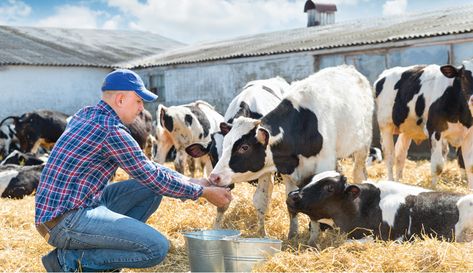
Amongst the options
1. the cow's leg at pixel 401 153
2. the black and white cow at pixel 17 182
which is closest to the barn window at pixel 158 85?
the black and white cow at pixel 17 182

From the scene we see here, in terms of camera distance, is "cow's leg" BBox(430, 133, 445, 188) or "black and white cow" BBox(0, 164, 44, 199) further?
"black and white cow" BBox(0, 164, 44, 199)

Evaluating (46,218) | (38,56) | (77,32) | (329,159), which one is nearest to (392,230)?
(329,159)

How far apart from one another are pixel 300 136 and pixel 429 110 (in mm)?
3738

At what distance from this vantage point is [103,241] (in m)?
4.42

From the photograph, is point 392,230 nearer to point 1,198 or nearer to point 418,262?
point 418,262

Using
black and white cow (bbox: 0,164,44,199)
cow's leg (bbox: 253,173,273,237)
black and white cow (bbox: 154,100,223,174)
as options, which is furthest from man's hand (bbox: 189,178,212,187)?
black and white cow (bbox: 0,164,44,199)

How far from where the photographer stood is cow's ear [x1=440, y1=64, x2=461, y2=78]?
349 inches

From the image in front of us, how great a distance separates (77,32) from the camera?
34.6 meters

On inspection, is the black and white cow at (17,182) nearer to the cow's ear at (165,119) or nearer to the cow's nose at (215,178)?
the cow's ear at (165,119)

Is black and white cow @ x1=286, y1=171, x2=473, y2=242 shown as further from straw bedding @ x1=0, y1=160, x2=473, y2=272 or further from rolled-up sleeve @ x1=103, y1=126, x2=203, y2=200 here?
rolled-up sleeve @ x1=103, y1=126, x2=203, y2=200

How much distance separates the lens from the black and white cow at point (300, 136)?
20.0 feet

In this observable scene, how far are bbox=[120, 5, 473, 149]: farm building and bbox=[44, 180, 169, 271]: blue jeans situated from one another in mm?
12487

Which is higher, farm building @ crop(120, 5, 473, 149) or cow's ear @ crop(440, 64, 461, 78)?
farm building @ crop(120, 5, 473, 149)

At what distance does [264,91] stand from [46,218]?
4554mm
